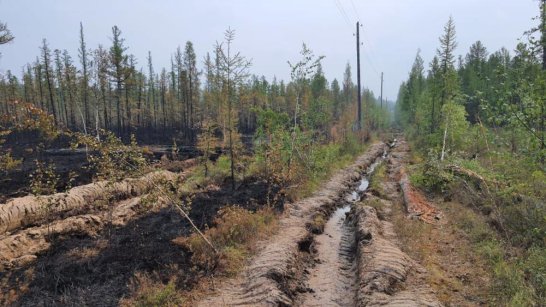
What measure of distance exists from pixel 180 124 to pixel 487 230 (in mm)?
56722

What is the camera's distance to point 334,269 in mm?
10008

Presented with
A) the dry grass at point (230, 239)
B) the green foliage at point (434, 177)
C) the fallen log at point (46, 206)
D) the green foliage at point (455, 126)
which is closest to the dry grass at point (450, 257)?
the green foliage at point (434, 177)

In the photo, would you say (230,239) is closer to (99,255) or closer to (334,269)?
(334,269)

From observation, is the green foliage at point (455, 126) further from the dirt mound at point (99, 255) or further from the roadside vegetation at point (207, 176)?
the dirt mound at point (99, 255)

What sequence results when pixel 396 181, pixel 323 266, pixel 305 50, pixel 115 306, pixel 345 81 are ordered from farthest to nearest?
pixel 345 81
pixel 396 181
pixel 305 50
pixel 323 266
pixel 115 306

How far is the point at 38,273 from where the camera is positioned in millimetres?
8734

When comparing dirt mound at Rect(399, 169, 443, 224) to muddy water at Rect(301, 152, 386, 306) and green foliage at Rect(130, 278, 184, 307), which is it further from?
green foliage at Rect(130, 278, 184, 307)

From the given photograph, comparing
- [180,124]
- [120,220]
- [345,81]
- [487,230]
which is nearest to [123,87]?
[180,124]

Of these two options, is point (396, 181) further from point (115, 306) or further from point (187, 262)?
point (115, 306)

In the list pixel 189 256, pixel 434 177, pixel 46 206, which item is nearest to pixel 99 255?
pixel 189 256

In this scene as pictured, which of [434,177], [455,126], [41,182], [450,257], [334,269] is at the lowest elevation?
[334,269]

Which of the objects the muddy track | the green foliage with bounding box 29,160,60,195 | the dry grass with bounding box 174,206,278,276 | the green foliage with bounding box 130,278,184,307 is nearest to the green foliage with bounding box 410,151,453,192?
the muddy track

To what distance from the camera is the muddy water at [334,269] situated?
831 centimetres

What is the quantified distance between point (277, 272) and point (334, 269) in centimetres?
209
